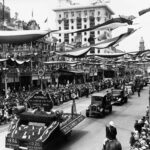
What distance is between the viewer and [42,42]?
52.2 meters

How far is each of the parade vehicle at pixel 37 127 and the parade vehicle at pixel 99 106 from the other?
6.83 m

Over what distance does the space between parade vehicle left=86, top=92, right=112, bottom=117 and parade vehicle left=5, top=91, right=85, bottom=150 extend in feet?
22.4

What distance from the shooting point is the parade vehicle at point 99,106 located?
72.0ft

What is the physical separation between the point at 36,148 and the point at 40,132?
0.77 m

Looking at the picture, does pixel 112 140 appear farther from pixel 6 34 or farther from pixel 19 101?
pixel 19 101

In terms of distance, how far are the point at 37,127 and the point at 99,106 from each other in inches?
388

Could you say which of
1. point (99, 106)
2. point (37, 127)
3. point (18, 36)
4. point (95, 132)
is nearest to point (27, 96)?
point (99, 106)

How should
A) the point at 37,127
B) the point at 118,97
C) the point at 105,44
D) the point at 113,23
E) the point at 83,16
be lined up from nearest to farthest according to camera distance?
the point at 37,127 → the point at 113,23 → the point at 105,44 → the point at 118,97 → the point at 83,16

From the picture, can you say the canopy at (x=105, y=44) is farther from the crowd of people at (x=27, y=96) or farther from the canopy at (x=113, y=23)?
the crowd of people at (x=27, y=96)

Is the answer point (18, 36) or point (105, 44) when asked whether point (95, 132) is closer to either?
point (105, 44)

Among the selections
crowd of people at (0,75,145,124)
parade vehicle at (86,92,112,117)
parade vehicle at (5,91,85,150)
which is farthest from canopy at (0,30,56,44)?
parade vehicle at (86,92,112,117)

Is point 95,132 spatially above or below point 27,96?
below

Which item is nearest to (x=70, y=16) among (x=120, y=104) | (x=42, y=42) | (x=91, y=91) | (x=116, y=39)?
(x=42, y=42)

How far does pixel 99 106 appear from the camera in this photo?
22188 millimetres
